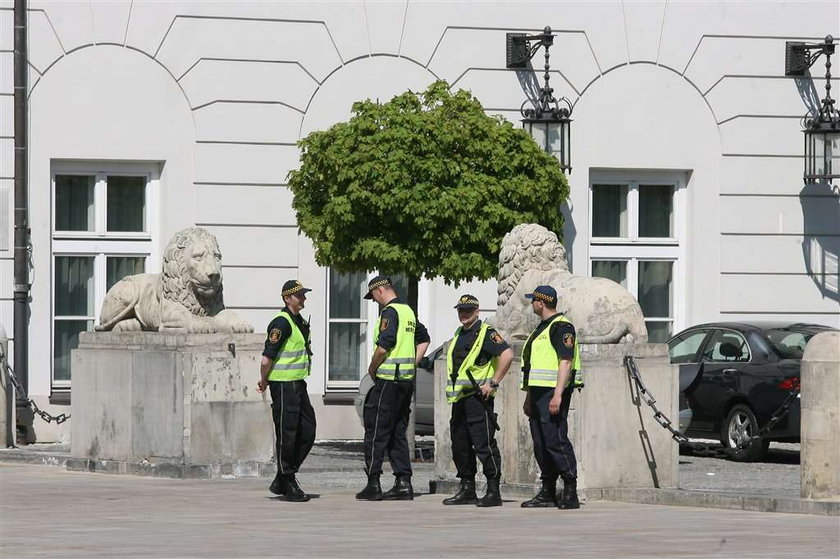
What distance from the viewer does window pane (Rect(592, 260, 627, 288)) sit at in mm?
25688

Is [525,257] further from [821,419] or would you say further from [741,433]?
[741,433]

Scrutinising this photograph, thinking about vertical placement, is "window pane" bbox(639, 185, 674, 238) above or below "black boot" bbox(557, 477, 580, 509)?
above

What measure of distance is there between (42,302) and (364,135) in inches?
210

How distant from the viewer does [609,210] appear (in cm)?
2580

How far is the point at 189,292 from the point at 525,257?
3283 mm

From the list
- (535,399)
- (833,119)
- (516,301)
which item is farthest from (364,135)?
(833,119)

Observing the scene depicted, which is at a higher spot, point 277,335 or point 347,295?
point 347,295

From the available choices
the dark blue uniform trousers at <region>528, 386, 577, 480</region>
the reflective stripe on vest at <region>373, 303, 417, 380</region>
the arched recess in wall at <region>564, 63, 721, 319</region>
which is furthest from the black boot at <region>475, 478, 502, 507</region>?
the arched recess in wall at <region>564, 63, 721, 319</region>

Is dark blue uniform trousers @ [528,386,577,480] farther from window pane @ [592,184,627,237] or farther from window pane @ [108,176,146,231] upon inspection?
window pane @ [592,184,627,237]

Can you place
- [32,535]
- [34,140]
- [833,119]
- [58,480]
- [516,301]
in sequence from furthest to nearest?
[833,119] → [34,140] → [58,480] → [516,301] → [32,535]

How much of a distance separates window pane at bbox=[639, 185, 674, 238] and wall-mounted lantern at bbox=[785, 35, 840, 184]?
176 cm

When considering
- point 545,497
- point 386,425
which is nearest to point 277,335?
point 386,425

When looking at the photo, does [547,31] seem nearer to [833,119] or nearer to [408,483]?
[833,119]

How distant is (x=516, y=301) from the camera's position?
54.0ft
